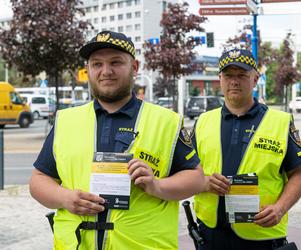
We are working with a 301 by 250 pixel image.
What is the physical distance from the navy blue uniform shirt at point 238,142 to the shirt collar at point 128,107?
76 centimetres

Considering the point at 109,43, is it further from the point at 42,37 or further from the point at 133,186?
the point at 42,37

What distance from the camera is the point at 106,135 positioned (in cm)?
246

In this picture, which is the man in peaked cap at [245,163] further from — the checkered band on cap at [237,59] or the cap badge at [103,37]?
the cap badge at [103,37]

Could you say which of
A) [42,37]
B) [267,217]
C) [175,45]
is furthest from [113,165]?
[175,45]

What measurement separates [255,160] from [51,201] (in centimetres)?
119

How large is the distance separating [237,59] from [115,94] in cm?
94

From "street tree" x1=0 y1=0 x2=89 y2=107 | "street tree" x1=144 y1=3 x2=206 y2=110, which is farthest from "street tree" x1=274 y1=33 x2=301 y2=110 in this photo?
"street tree" x1=0 y1=0 x2=89 y2=107

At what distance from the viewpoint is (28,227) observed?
21.8 feet

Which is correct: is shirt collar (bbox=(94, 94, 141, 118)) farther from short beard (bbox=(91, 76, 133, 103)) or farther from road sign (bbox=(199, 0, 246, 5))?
road sign (bbox=(199, 0, 246, 5))

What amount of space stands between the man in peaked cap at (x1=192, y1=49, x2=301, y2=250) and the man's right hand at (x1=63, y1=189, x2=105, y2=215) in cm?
88

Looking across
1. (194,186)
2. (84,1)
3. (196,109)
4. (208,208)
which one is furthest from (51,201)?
(196,109)

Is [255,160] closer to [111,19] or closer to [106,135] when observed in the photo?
[106,135]

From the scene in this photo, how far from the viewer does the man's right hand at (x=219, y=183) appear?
292 centimetres

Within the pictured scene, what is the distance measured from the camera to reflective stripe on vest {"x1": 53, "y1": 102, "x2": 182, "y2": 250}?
7.79 feet
